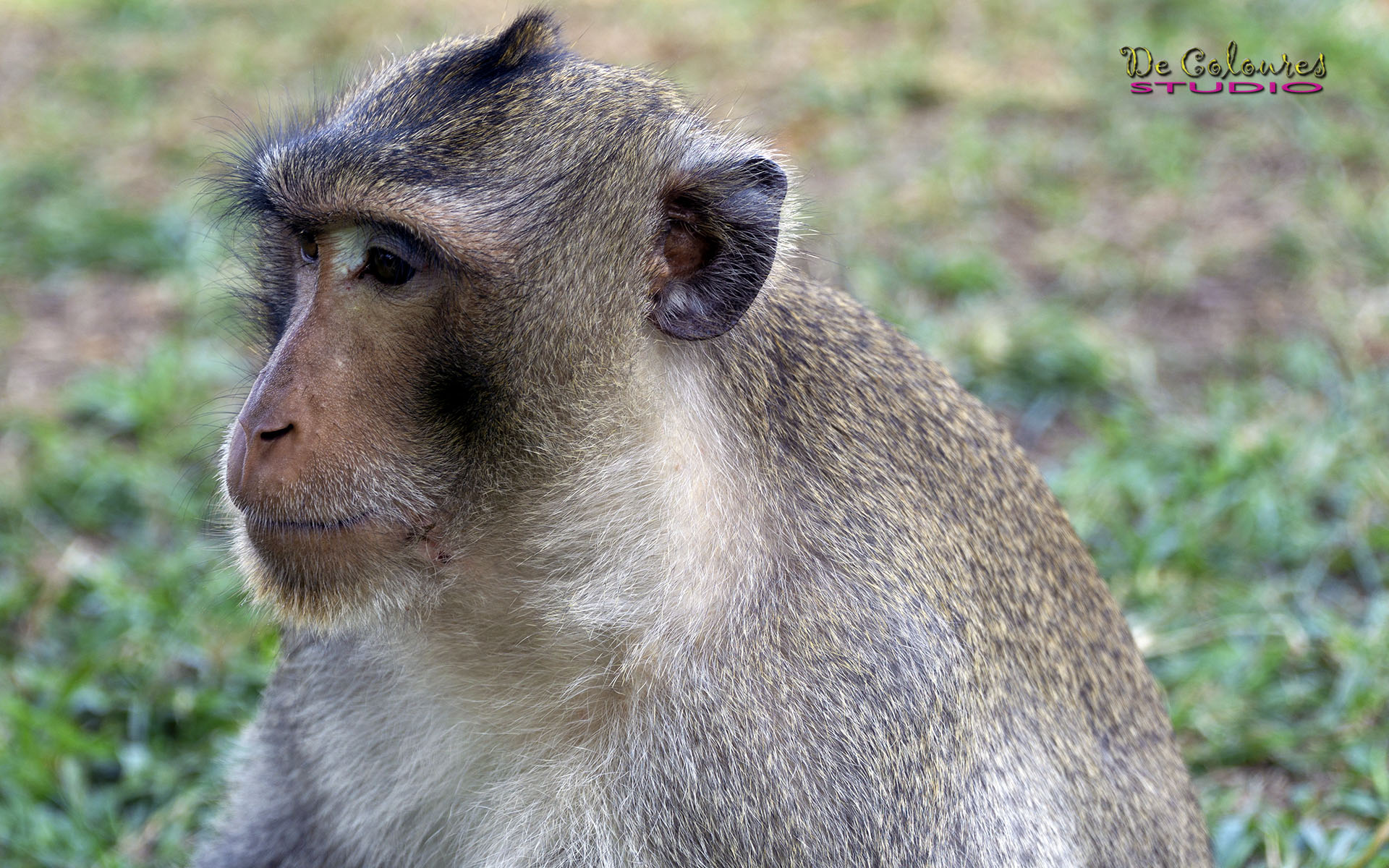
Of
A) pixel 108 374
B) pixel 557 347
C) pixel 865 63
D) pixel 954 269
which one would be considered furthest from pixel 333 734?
pixel 865 63

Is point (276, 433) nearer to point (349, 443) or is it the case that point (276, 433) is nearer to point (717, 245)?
point (349, 443)

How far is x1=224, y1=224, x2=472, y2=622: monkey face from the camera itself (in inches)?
71.0

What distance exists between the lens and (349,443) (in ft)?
5.95

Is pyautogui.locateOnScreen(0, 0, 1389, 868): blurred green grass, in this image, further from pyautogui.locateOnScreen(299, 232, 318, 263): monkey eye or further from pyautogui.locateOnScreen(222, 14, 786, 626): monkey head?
pyautogui.locateOnScreen(299, 232, 318, 263): monkey eye

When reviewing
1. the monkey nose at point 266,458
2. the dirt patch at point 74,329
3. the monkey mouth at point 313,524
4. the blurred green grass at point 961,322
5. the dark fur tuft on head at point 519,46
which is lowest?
the dirt patch at point 74,329

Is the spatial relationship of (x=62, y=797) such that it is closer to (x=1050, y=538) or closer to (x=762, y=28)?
(x=1050, y=538)

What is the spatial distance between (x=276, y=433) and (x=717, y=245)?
0.66 metres

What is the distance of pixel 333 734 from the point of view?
2.27 meters

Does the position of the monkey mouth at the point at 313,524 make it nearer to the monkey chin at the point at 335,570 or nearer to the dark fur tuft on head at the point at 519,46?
the monkey chin at the point at 335,570

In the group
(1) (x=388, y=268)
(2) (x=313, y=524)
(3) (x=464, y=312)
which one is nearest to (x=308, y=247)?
(1) (x=388, y=268)

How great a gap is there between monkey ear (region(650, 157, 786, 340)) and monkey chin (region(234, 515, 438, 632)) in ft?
1.61

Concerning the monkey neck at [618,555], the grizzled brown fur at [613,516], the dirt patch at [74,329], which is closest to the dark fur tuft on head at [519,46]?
the grizzled brown fur at [613,516]

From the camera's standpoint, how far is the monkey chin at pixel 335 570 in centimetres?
186

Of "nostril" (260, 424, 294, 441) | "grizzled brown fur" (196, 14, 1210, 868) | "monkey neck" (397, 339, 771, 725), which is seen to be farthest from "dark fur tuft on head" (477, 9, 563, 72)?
"nostril" (260, 424, 294, 441)
